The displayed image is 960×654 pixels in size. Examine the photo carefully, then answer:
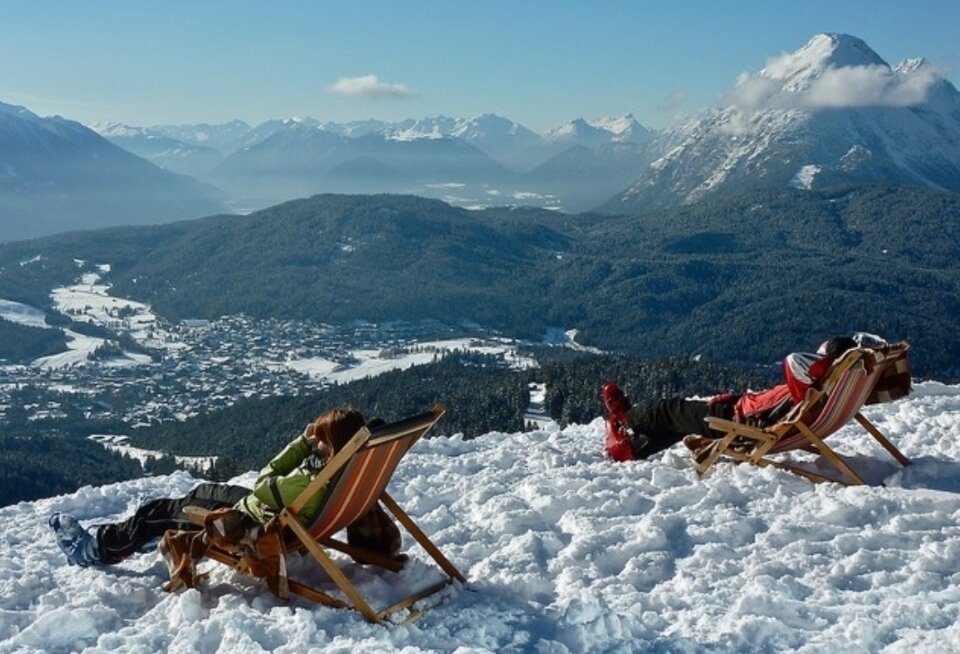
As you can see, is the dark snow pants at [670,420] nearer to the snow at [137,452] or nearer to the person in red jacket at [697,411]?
the person in red jacket at [697,411]

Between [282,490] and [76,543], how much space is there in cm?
225

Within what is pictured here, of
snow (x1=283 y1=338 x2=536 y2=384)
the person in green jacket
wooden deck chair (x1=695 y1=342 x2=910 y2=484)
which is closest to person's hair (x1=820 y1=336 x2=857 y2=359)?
wooden deck chair (x1=695 y1=342 x2=910 y2=484)

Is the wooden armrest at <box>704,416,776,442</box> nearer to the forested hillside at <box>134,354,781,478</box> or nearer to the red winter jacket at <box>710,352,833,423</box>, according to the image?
the red winter jacket at <box>710,352,833,423</box>

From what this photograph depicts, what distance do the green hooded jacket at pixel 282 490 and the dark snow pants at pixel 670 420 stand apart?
448 centimetres

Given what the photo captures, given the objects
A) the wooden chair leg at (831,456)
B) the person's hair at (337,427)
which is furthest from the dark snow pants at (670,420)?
the person's hair at (337,427)

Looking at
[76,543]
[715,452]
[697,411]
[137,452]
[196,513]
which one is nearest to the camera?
[196,513]

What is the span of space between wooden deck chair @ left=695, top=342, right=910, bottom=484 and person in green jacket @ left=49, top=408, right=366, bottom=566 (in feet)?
13.7

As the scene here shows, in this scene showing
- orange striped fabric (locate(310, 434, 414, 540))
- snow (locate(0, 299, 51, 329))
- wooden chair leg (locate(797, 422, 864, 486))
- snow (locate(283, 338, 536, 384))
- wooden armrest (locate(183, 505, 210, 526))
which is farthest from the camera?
snow (locate(0, 299, 51, 329))

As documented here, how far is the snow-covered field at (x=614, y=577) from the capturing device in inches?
223

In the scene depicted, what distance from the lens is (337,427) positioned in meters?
6.34

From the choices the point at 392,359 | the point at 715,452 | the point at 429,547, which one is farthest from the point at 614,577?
the point at 392,359

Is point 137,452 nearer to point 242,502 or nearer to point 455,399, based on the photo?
point 455,399

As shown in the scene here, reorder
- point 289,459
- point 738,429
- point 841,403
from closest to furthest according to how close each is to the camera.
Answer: point 289,459 → point 841,403 → point 738,429

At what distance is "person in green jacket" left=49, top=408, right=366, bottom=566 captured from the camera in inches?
250
